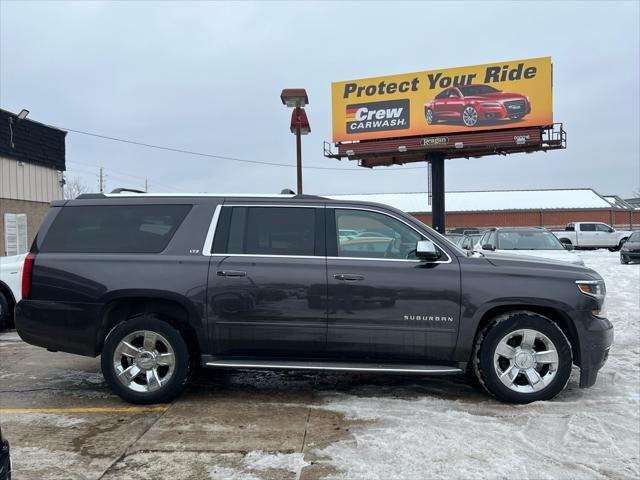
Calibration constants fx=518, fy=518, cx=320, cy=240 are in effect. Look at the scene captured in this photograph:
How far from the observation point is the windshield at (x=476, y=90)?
29.8m

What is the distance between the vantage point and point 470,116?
3008cm

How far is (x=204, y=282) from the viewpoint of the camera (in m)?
4.67

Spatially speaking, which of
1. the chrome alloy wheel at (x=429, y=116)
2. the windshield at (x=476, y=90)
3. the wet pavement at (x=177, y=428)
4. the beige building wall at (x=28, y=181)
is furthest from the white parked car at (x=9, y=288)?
the windshield at (x=476, y=90)

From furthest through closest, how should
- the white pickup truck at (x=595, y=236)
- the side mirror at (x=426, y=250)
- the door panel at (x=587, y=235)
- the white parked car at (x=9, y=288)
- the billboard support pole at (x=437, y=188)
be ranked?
the door panel at (x=587, y=235)
the white pickup truck at (x=595, y=236)
the billboard support pole at (x=437, y=188)
the white parked car at (x=9, y=288)
the side mirror at (x=426, y=250)

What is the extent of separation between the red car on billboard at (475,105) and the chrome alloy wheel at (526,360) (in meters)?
27.4

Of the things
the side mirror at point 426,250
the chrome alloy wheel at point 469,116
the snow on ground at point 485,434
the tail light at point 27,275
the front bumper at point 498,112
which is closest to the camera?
the snow on ground at point 485,434

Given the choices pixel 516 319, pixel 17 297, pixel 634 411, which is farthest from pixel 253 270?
pixel 17 297

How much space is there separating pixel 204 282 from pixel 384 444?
208 centimetres

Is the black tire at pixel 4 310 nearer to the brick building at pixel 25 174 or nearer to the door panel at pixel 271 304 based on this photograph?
the door panel at pixel 271 304

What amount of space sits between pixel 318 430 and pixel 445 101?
29.4 metres

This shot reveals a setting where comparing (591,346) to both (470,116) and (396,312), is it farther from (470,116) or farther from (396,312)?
(470,116)

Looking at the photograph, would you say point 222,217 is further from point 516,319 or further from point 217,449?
point 516,319

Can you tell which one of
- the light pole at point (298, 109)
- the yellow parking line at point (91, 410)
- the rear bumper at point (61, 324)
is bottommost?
the yellow parking line at point (91, 410)

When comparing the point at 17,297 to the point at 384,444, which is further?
the point at 17,297
